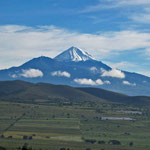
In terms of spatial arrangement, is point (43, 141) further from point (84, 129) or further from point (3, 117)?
point (3, 117)

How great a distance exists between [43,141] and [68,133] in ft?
68.9

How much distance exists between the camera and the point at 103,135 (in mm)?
143375

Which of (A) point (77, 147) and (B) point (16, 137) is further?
(B) point (16, 137)

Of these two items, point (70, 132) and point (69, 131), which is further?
point (69, 131)

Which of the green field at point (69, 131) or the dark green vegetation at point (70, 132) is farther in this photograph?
the green field at point (69, 131)

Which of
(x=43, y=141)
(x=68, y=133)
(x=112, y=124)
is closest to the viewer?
(x=43, y=141)

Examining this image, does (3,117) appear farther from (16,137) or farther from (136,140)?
(136,140)

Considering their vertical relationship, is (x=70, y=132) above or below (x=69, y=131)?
below

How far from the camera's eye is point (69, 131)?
493ft

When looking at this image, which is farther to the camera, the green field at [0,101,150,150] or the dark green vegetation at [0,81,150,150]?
the green field at [0,101,150,150]

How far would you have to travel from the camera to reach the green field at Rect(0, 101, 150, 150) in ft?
399

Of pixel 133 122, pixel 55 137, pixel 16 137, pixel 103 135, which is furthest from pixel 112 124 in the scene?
pixel 16 137

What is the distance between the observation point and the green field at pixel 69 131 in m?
122

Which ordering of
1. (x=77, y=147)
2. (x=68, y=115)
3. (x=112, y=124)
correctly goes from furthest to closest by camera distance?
(x=68, y=115) → (x=112, y=124) → (x=77, y=147)
